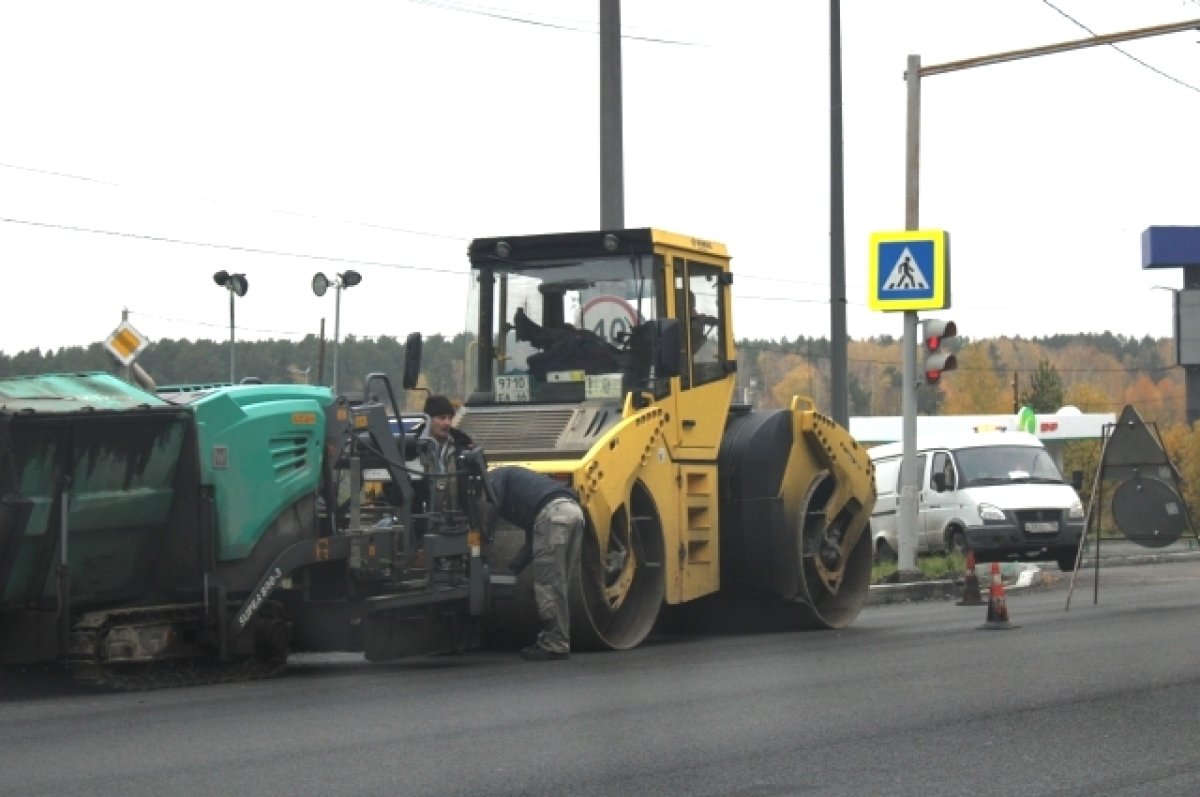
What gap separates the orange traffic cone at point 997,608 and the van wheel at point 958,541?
1247 cm

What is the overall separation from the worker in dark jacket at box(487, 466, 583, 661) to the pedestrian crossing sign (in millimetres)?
10102

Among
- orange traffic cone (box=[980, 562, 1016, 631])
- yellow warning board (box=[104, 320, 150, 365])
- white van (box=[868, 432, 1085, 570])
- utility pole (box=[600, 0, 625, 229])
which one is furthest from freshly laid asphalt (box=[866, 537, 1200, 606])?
yellow warning board (box=[104, 320, 150, 365])

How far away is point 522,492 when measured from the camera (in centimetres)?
1354

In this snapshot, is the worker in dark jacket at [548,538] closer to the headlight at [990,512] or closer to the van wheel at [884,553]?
the headlight at [990,512]

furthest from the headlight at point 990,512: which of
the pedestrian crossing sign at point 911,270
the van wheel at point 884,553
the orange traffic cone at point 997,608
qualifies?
the orange traffic cone at point 997,608

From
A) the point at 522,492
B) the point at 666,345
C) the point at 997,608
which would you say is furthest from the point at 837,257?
the point at 522,492

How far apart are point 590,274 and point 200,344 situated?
20290 millimetres

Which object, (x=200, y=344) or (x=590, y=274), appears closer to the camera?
(x=590, y=274)

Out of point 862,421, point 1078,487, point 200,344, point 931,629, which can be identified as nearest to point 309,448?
point 931,629

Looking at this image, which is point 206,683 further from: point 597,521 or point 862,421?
point 862,421

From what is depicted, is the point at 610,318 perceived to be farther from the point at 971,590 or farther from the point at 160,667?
the point at 971,590

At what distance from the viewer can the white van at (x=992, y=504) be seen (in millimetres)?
28062

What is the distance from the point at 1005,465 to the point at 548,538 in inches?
676

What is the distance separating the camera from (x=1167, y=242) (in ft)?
209
